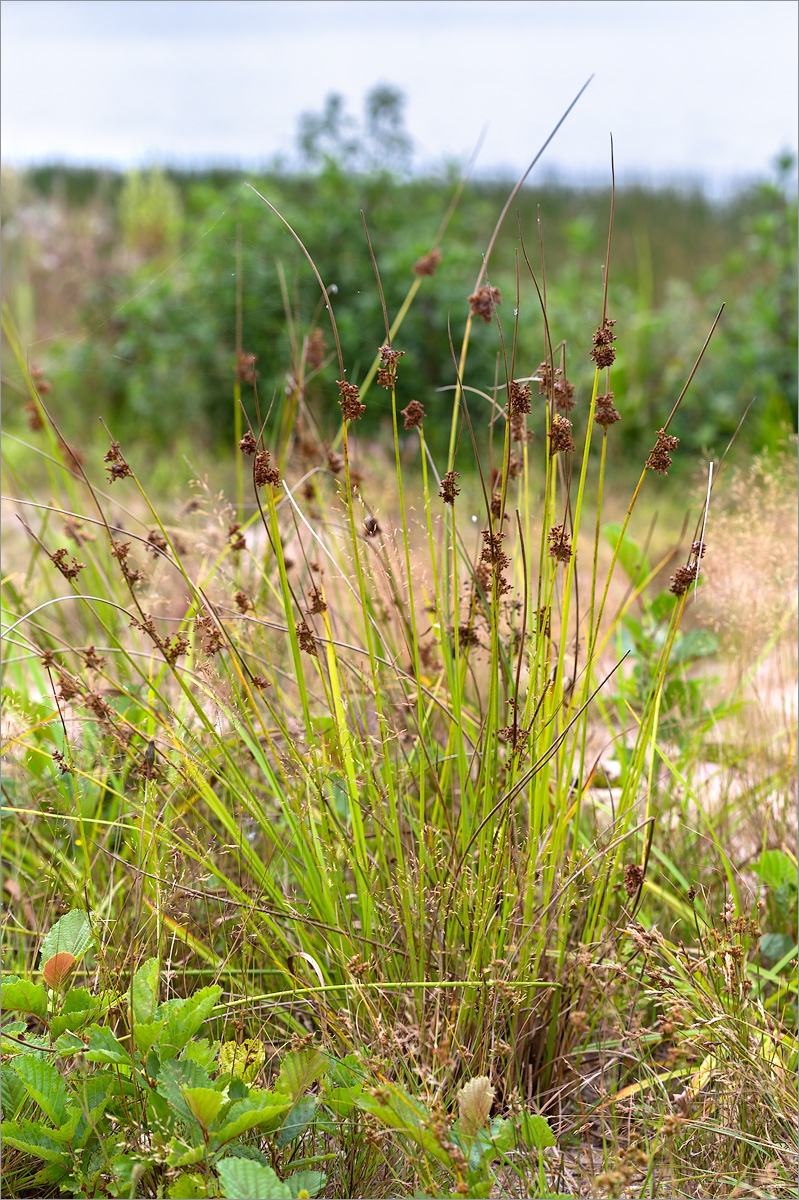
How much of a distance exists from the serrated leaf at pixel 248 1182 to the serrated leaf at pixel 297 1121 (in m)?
0.15

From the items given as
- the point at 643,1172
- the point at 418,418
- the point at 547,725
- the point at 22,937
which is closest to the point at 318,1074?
the point at 643,1172

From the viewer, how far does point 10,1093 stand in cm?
110

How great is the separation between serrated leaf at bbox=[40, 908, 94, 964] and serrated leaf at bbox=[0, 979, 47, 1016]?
0.15 ft

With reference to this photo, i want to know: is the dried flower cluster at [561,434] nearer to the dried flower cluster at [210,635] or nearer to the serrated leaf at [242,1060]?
the dried flower cluster at [210,635]

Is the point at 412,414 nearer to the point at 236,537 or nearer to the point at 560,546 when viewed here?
the point at 560,546

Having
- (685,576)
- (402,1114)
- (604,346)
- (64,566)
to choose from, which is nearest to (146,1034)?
(402,1114)

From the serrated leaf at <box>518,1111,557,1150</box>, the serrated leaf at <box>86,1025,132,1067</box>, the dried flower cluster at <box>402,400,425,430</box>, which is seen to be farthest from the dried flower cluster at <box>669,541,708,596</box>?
the serrated leaf at <box>86,1025,132,1067</box>

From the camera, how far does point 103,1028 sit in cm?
103

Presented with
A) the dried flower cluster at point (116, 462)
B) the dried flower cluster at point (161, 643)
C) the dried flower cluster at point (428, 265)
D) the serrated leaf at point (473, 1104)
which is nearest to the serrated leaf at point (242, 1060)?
the serrated leaf at point (473, 1104)

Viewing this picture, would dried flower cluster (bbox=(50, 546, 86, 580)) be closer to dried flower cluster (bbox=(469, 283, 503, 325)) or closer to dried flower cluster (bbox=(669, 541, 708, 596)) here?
dried flower cluster (bbox=(469, 283, 503, 325))

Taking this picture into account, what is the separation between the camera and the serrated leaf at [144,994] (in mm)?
1038

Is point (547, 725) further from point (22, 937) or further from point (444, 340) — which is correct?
point (444, 340)

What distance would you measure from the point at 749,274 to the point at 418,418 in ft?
29.3

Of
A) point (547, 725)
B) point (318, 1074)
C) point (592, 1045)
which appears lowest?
point (592, 1045)
